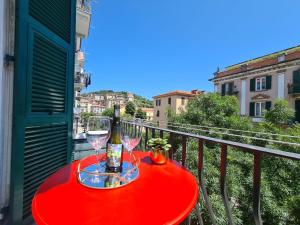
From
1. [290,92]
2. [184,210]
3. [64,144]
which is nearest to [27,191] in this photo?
[64,144]

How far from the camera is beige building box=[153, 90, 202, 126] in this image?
81.5 ft

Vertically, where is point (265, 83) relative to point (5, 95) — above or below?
above

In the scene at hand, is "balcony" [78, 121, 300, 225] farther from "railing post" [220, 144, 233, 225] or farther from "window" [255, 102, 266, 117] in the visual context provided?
"window" [255, 102, 266, 117]

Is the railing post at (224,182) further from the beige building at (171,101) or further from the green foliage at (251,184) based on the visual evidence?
the beige building at (171,101)

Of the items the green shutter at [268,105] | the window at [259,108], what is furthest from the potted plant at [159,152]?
the window at [259,108]

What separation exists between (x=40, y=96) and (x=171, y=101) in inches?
956

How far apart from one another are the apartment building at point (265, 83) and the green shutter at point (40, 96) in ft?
50.8

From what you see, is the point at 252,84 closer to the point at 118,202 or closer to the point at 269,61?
the point at 269,61

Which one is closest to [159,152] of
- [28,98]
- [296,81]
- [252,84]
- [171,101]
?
[28,98]

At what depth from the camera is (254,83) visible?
1609 cm

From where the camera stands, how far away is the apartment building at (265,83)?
13.3 metres

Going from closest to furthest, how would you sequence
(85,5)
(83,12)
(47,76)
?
1. (47,76)
2. (83,12)
3. (85,5)

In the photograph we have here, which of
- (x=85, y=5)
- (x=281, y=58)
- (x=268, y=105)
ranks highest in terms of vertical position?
(x=281, y=58)

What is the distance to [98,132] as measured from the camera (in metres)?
1.16
